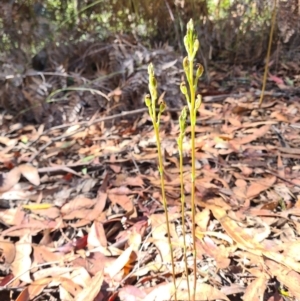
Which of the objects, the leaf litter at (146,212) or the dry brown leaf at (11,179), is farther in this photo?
the dry brown leaf at (11,179)

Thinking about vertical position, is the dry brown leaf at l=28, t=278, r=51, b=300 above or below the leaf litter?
below

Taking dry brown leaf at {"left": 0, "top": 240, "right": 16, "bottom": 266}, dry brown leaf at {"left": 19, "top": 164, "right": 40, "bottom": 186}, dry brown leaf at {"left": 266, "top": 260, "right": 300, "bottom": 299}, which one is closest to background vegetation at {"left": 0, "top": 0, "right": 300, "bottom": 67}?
dry brown leaf at {"left": 19, "top": 164, "right": 40, "bottom": 186}

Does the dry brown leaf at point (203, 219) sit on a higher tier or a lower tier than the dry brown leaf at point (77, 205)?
higher

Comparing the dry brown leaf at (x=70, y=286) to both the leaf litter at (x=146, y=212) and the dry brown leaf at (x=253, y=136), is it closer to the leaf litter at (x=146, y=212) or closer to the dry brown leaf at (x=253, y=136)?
the leaf litter at (x=146, y=212)

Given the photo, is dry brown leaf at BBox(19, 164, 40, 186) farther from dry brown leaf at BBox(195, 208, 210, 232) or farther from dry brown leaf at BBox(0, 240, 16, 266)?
dry brown leaf at BBox(195, 208, 210, 232)

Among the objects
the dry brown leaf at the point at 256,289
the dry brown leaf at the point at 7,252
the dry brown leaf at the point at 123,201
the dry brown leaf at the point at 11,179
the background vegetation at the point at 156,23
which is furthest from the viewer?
the background vegetation at the point at 156,23

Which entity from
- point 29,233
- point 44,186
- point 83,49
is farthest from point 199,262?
point 83,49

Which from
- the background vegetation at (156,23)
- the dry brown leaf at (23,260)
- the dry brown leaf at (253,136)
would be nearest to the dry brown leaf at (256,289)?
the dry brown leaf at (23,260)

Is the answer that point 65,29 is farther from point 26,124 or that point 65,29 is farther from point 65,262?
point 65,262

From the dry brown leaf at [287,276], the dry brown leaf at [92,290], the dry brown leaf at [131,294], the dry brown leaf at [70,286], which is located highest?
the dry brown leaf at [287,276]

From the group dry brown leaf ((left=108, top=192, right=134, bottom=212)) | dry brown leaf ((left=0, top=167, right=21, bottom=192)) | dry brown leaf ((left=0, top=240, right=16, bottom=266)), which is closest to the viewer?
dry brown leaf ((left=0, top=240, right=16, bottom=266))
